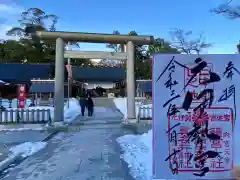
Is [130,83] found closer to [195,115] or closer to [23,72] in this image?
[195,115]

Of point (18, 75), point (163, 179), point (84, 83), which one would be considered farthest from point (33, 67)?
point (163, 179)

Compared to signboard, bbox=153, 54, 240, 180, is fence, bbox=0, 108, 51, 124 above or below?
below

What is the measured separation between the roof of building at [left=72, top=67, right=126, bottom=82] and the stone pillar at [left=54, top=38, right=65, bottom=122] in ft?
102

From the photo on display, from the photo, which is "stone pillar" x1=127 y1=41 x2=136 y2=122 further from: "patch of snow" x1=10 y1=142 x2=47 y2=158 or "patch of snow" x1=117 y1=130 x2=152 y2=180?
"patch of snow" x1=10 y1=142 x2=47 y2=158

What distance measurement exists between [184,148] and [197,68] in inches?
42.3

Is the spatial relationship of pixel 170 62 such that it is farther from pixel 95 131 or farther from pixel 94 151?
pixel 95 131

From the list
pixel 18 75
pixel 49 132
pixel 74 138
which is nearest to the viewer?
pixel 74 138

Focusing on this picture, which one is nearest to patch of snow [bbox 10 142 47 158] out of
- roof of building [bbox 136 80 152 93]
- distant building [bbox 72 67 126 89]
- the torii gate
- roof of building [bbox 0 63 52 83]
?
the torii gate

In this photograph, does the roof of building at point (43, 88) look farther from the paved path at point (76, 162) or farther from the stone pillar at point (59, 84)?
the paved path at point (76, 162)

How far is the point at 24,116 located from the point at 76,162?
8.31 meters

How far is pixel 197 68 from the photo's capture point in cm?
393

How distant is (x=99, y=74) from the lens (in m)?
46.3

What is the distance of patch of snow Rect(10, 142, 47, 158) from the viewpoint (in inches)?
320

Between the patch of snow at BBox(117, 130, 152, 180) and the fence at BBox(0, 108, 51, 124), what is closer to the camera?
the patch of snow at BBox(117, 130, 152, 180)
